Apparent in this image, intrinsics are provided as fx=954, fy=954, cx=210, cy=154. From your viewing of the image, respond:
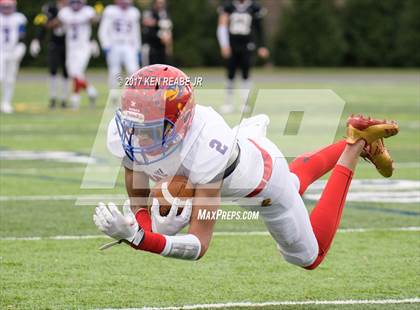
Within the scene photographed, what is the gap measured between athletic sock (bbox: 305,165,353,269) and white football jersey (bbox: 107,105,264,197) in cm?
55

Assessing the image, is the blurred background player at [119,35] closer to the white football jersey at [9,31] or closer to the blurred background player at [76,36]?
the blurred background player at [76,36]

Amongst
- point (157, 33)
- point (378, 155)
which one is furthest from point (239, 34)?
point (378, 155)

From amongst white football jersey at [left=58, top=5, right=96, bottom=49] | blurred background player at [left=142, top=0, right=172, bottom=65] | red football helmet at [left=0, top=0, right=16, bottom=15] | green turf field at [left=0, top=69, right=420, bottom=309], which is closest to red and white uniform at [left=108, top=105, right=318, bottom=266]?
green turf field at [left=0, top=69, right=420, bottom=309]

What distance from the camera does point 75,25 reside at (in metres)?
15.2

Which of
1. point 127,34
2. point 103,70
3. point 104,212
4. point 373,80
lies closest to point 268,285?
point 104,212

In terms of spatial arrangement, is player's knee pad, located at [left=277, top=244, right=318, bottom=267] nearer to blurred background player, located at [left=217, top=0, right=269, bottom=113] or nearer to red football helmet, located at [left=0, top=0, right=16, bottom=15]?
blurred background player, located at [left=217, top=0, right=269, bottom=113]

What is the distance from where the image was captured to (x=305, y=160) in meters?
4.71

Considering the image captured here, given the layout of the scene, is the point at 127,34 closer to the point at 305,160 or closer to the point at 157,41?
the point at 157,41

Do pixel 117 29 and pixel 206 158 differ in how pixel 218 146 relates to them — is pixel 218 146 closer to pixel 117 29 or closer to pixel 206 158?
pixel 206 158

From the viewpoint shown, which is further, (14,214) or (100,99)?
(100,99)

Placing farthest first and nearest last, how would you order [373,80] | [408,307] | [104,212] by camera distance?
[373,80]
[408,307]
[104,212]

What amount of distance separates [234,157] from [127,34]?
11.8 m

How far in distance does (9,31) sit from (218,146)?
1123 cm

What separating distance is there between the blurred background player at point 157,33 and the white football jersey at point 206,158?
14154 mm
